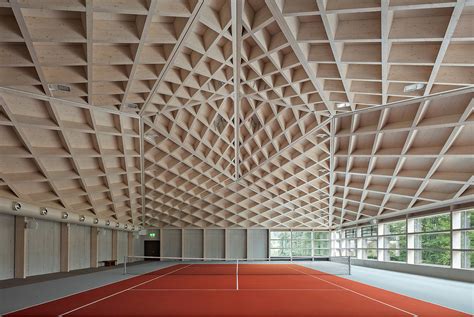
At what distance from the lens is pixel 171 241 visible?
4800 centimetres

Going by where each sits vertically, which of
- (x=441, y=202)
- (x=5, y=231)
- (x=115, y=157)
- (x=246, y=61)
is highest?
(x=246, y=61)

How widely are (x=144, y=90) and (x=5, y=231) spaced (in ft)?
38.4

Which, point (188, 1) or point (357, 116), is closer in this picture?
point (188, 1)

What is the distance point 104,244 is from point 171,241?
12.0 m

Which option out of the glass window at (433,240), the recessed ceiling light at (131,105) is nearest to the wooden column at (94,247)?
the recessed ceiling light at (131,105)

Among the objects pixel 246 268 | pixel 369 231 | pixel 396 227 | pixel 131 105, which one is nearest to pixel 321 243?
pixel 369 231

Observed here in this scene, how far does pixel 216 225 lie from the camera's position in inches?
1847

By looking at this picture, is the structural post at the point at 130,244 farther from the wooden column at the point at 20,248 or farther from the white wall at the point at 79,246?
the wooden column at the point at 20,248

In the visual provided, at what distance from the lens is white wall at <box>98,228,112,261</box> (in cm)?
3541

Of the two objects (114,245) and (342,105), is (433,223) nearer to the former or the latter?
(342,105)

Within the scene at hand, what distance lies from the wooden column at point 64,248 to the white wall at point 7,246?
17.5 feet

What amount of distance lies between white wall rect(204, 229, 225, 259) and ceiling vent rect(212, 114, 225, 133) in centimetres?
2416

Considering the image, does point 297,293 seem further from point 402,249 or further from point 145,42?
point 402,249

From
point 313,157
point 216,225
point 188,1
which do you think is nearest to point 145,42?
point 188,1
